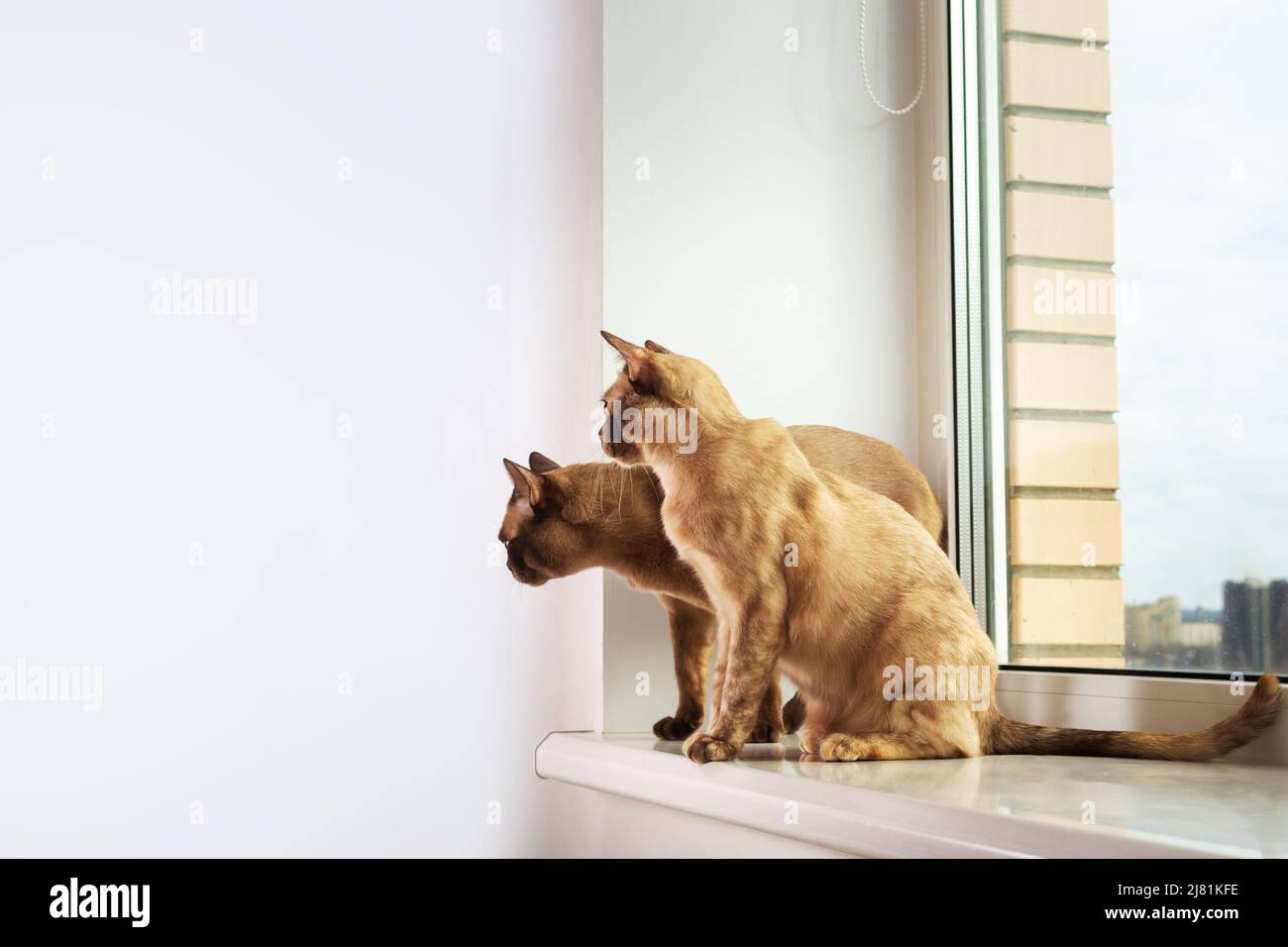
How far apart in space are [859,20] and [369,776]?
109 cm

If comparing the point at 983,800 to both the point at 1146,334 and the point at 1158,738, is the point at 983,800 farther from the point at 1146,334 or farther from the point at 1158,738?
the point at 1146,334

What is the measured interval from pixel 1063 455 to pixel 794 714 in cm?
41

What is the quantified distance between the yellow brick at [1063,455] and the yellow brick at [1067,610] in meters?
0.11

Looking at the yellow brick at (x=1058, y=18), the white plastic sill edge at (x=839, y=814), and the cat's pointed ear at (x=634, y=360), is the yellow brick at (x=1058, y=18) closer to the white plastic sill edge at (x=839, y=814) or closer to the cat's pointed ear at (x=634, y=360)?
the cat's pointed ear at (x=634, y=360)

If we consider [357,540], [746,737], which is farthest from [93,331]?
[746,737]

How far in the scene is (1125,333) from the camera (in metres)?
1.20

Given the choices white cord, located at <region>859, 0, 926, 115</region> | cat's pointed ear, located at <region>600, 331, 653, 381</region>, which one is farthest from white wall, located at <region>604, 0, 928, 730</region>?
cat's pointed ear, located at <region>600, 331, 653, 381</region>

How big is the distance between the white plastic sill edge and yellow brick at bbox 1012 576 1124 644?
49 centimetres

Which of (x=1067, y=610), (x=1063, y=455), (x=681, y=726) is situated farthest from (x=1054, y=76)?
(x=681, y=726)

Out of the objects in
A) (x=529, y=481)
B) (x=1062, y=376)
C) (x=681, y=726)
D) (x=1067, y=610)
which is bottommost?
(x=681, y=726)

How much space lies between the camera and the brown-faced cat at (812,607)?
97cm

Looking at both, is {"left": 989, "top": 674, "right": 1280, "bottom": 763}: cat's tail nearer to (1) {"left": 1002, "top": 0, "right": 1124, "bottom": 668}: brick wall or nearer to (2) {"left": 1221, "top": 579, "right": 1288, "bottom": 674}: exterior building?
(2) {"left": 1221, "top": 579, "right": 1288, "bottom": 674}: exterior building

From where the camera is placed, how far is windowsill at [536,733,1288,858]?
2.18 ft
